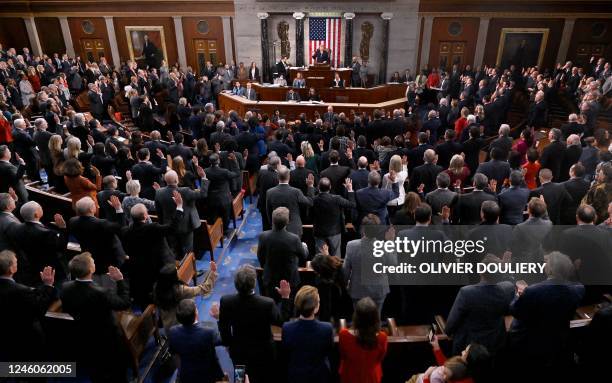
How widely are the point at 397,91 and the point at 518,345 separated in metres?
12.0

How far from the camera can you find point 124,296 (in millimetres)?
3379

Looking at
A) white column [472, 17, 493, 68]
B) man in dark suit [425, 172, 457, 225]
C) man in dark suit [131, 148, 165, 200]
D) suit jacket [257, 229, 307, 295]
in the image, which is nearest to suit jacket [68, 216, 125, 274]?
man in dark suit [131, 148, 165, 200]

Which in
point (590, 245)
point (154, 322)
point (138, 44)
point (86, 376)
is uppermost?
point (138, 44)

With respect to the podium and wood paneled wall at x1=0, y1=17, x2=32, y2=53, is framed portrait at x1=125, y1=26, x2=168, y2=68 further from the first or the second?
the podium

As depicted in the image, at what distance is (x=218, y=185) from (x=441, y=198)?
3012 millimetres

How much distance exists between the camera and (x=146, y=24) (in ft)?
53.2

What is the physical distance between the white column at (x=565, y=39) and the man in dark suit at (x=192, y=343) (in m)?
16.4

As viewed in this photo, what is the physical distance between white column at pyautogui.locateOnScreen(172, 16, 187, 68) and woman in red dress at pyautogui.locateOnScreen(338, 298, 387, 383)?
52.9 feet

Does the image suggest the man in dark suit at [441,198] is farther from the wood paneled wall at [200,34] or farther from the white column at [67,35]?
the white column at [67,35]

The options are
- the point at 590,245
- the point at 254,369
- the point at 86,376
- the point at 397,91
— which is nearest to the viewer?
the point at 254,369

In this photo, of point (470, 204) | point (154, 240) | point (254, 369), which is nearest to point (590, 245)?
point (470, 204)

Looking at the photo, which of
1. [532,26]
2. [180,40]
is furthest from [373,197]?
[180,40]

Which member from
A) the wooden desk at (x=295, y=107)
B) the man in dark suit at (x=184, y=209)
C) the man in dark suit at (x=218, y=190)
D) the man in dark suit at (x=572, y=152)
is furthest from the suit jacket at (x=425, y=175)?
the wooden desk at (x=295, y=107)

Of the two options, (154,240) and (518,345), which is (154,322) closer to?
(154,240)
